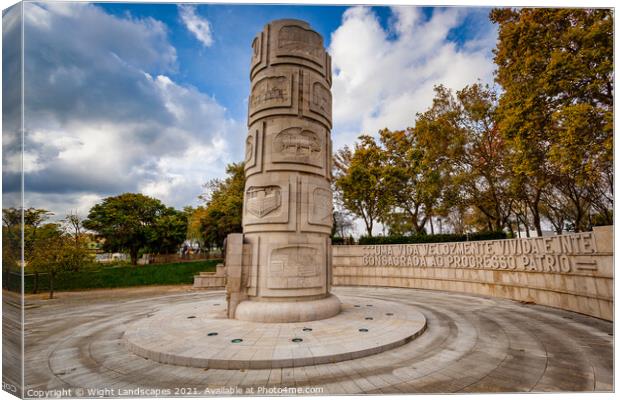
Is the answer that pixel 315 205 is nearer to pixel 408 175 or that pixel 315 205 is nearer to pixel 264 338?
pixel 264 338

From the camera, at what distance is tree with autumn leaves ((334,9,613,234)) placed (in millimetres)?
9797

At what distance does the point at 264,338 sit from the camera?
6.66 meters

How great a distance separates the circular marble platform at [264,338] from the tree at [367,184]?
1714 centimetres

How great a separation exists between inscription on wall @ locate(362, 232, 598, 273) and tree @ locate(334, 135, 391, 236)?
22.9 feet

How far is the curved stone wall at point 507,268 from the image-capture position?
9219mm

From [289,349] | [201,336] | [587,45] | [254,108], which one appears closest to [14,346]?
[201,336]

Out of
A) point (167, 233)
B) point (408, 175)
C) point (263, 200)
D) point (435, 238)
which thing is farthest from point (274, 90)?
point (167, 233)

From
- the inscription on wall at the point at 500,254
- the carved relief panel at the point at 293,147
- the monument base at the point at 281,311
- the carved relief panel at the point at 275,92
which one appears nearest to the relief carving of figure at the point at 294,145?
the carved relief panel at the point at 293,147

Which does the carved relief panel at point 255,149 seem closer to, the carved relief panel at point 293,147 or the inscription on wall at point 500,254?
the carved relief panel at point 293,147

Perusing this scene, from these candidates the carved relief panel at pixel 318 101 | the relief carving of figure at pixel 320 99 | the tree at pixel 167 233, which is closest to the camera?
the carved relief panel at pixel 318 101

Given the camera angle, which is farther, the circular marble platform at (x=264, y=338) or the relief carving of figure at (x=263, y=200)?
the relief carving of figure at (x=263, y=200)

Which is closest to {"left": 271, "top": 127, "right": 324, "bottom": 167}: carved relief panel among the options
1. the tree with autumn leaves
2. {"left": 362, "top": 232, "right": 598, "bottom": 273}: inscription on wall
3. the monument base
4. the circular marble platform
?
the monument base

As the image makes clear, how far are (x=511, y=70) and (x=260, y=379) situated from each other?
15281 millimetres

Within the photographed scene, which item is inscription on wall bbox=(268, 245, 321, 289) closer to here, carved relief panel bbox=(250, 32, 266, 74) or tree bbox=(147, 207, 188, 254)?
carved relief panel bbox=(250, 32, 266, 74)
